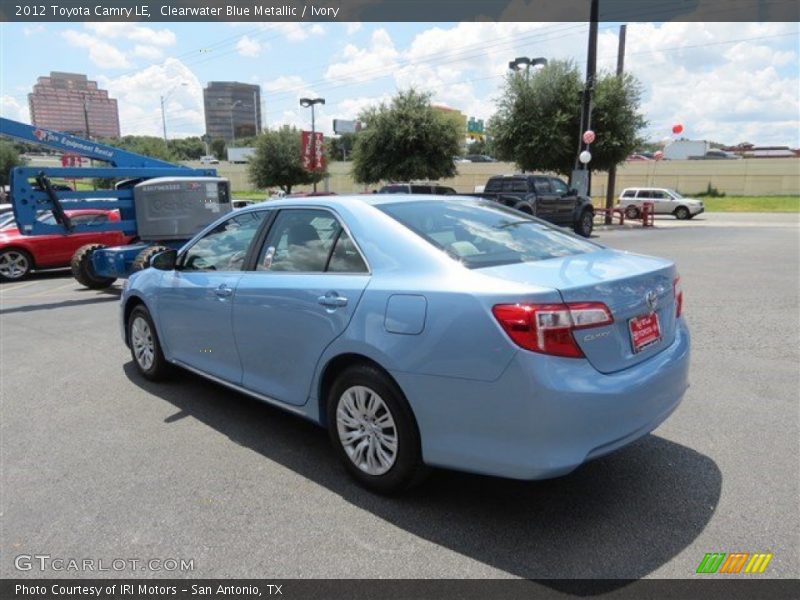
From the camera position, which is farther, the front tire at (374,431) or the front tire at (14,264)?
the front tire at (14,264)

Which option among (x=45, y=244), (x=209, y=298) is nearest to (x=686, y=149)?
(x=45, y=244)

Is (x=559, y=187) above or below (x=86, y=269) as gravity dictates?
above

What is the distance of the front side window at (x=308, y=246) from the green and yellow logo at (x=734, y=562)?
2196 mm

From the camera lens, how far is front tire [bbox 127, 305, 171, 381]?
17.0 feet

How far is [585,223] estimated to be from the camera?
69.5 feet

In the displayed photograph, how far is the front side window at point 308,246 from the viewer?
3527 millimetres

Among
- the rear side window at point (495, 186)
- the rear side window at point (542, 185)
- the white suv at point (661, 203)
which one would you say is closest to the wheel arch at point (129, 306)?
the rear side window at point (495, 186)

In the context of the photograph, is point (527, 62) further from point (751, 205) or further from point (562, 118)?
point (751, 205)

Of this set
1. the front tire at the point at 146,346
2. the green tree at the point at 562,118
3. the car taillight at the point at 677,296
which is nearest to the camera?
the car taillight at the point at 677,296

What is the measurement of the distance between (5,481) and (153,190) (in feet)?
27.6

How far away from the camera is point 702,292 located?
920cm

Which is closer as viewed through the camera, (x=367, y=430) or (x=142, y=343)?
(x=367, y=430)

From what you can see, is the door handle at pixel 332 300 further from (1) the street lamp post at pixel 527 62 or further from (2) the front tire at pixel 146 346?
(1) the street lamp post at pixel 527 62

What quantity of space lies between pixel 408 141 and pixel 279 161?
2130 cm
